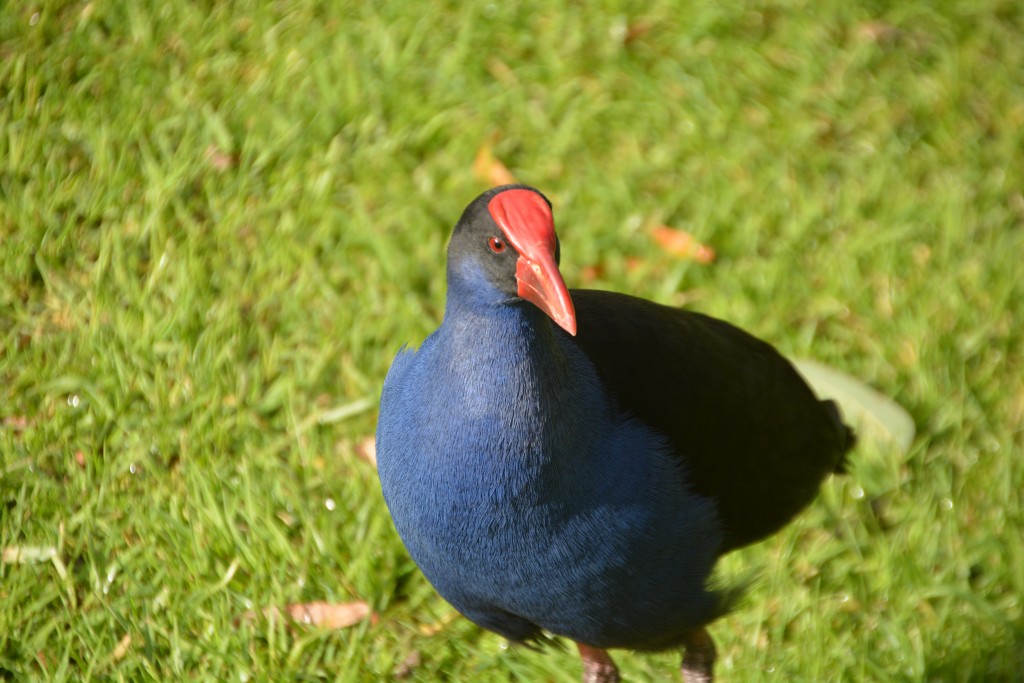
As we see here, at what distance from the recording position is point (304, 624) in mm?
3178

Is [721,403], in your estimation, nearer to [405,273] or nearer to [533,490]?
[533,490]

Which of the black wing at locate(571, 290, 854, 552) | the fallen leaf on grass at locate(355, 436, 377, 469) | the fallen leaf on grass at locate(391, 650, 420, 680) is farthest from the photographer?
the fallen leaf on grass at locate(355, 436, 377, 469)

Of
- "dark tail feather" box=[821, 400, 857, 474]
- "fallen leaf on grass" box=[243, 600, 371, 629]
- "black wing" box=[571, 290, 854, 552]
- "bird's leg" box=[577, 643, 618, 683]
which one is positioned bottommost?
"fallen leaf on grass" box=[243, 600, 371, 629]

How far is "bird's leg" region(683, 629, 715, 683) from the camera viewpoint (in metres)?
2.98

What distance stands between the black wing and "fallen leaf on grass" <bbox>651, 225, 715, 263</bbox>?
46.6 inches

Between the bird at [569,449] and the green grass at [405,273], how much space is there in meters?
0.61

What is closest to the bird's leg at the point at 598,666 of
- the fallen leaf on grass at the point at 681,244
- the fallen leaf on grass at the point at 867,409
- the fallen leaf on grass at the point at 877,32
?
the fallen leaf on grass at the point at 867,409

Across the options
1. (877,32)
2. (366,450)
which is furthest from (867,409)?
(877,32)

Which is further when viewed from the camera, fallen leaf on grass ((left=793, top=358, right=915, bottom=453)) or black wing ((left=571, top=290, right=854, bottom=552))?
fallen leaf on grass ((left=793, top=358, right=915, bottom=453))

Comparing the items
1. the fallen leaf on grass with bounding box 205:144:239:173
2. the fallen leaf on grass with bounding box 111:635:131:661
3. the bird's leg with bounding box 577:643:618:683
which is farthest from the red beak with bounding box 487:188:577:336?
the fallen leaf on grass with bounding box 205:144:239:173

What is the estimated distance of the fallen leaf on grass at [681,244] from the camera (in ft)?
13.8

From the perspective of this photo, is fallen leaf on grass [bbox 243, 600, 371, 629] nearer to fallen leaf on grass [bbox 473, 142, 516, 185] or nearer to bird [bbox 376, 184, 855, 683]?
bird [bbox 376, 184, 855, 683]

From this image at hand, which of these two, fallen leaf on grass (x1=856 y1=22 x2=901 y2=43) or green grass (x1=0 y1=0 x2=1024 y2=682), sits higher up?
fallen leaf on grass (x1=856 y1=22 x2=901 y2=43)

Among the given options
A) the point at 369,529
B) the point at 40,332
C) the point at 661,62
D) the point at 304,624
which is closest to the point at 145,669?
the point at 304,624
